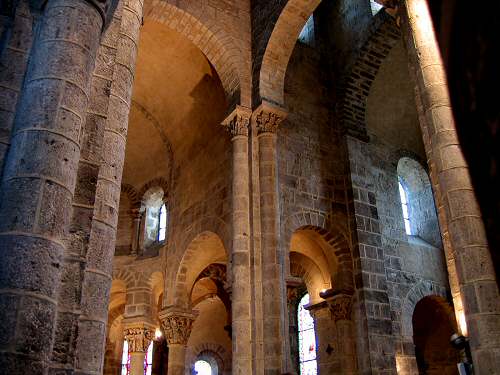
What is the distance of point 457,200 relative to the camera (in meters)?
5.51

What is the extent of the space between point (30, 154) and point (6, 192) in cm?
28

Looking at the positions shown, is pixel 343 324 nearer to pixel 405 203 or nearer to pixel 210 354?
pixel 405 203

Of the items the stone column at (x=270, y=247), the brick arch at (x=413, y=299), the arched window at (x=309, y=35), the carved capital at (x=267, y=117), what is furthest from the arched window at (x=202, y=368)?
the arched window at (x=309, y=35)

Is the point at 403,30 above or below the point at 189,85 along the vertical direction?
below

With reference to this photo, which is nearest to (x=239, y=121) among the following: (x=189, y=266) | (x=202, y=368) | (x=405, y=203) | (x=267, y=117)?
(x=267, y=117)

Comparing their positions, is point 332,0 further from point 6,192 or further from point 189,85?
point 6,192

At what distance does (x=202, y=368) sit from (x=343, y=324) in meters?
8.31

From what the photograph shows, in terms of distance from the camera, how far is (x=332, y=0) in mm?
Answer: 14086

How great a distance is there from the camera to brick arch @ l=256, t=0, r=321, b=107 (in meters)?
10.5

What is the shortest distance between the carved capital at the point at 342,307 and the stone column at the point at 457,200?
5.06 m

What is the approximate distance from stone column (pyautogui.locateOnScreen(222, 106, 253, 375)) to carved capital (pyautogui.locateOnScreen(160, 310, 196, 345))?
391 centimetres

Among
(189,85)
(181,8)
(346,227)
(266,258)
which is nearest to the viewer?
(266,258)

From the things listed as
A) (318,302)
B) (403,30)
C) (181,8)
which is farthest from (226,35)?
(318,302)

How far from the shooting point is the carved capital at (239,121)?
10.3 m
